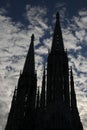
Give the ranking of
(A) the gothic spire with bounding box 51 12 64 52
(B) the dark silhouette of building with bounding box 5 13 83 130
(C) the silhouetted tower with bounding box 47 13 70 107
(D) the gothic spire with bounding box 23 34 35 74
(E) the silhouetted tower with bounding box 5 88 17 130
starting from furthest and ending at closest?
(D) the gothic spire with bounding box 23 34 35 74
(A) the gothic spire with bounding box 51 12 64 52
(E) the silhouetted tower with bounding box 5 88 17 130
(C) the silhouetted tower with bounding box 47 13 70 107
(B) the dark silhouette of building with bounding box 5 13 83 130

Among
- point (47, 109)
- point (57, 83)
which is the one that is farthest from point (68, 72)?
point (47, 109)

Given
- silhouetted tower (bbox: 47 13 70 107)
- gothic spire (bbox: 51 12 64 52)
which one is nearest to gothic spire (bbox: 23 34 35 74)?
silhouetted tower (bbox: 47 13 70 107)

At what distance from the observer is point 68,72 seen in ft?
186

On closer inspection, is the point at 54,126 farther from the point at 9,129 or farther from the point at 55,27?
the point at 55,27

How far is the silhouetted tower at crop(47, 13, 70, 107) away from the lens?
52.5 metres

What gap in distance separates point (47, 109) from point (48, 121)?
6.97 ft

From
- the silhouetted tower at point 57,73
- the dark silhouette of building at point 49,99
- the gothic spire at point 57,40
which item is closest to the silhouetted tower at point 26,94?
the dark silhouette of building at point 49,99

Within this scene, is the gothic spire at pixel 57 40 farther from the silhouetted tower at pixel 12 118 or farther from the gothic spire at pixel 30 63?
the silhouetted tower at pixel 12 118

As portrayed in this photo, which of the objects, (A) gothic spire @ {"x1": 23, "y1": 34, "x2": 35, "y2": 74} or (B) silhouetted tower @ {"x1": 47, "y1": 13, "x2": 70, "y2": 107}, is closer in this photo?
(B) silhouetted tower @ {"x1": 47, "y1": 13, "x2": 70, "y2": 107}

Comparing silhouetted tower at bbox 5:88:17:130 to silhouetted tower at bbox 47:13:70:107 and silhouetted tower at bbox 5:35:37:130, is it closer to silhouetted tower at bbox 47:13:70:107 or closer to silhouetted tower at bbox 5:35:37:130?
silhouetted tower at bbox 5:35:37:130

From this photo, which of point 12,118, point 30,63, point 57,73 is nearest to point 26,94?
point 12,118

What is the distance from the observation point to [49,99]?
2076 inches

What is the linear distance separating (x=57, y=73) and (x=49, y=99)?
5.04 m

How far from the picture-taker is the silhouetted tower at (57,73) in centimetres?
5247
